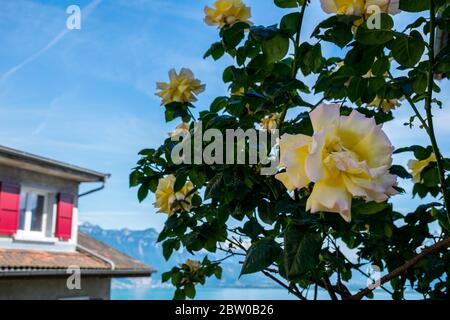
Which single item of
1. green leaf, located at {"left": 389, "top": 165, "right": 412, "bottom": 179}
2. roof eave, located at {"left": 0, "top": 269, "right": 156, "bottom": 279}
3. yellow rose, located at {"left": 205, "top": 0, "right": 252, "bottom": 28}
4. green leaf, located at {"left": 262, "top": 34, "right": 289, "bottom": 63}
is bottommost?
roof eave, located at {"left": 0, "top": 269, "right": 156, "bottom": 279}

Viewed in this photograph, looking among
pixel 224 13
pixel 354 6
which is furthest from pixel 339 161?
pixel 224 13

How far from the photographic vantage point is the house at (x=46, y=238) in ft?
20.5

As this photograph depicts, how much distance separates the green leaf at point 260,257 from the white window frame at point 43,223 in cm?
675

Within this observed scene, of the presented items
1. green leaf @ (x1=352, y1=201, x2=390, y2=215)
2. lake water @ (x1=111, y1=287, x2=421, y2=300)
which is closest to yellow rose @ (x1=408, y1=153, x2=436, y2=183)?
lake water @ (x1=111, y1=287, x2=421, y2=300)

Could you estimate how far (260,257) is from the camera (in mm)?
617

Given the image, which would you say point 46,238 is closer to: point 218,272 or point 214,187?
point 218,272

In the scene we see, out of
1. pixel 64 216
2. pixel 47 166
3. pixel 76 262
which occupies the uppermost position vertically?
pixel 47 166

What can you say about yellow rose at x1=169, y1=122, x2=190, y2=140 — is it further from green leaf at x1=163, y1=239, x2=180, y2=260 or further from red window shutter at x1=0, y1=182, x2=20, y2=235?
red window shutter at x1=0, y1=182, x2=20, y2=235

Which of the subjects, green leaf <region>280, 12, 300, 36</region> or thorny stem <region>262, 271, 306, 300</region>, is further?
thorny stem <region>262, 271, 306, 300</region>

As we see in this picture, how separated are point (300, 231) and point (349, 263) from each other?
913 mm

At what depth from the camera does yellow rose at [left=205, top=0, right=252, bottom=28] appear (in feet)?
3.77

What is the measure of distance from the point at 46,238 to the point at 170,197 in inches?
255

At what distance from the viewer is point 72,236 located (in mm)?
7703

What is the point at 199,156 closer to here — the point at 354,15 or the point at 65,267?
the point at 354,15
